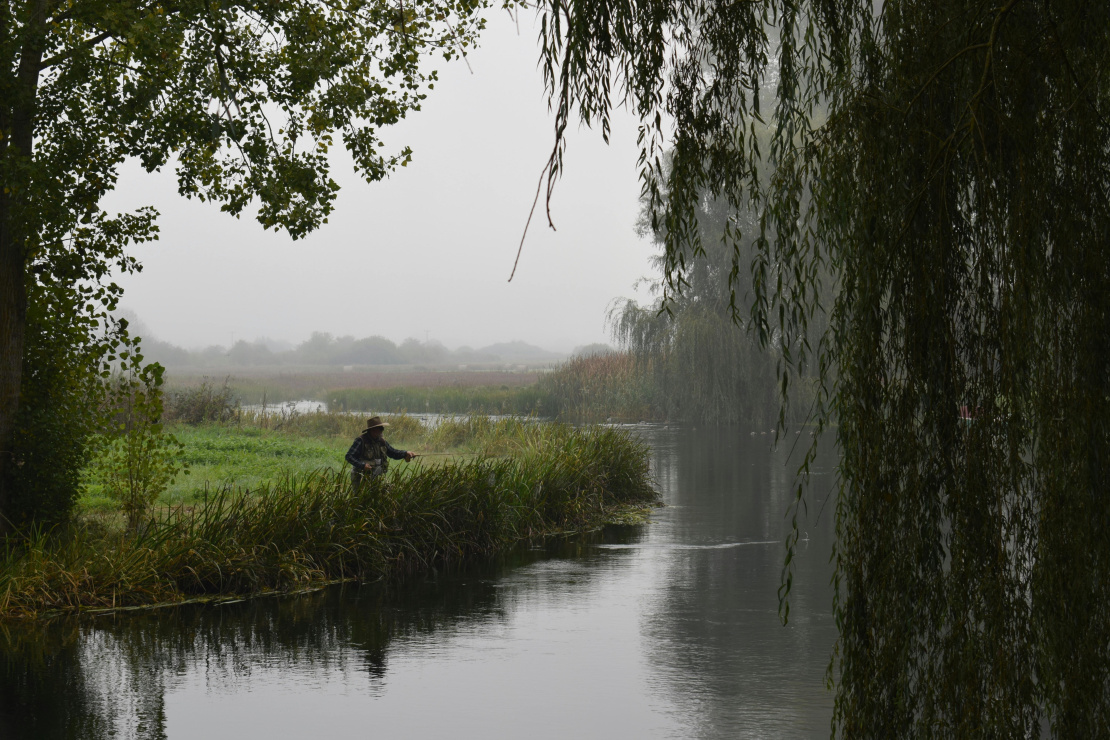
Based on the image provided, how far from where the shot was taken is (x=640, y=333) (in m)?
A: 42.0

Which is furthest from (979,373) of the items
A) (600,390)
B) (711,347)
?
(600,390)

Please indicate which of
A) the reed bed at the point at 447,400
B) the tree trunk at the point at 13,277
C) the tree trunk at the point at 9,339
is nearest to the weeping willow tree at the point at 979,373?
the tree trunk at the point at 13,277

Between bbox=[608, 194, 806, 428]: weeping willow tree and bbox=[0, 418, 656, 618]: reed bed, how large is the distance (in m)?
21.6

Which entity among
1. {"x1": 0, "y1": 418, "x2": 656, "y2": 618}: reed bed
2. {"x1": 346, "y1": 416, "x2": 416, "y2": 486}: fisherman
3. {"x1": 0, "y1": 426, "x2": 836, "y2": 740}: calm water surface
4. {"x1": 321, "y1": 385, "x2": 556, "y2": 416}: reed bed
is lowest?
{"x1": 0, "y1": 426, "x2": 836, "y2": 740}: calm water surface

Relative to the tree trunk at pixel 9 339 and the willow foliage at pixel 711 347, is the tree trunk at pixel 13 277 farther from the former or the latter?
the willow foliage at pixel 711 347

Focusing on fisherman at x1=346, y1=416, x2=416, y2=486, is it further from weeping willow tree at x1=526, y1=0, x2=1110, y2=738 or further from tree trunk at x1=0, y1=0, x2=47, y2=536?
weeping willow tree at x1=526, y1=0, x2=1110, y2=738

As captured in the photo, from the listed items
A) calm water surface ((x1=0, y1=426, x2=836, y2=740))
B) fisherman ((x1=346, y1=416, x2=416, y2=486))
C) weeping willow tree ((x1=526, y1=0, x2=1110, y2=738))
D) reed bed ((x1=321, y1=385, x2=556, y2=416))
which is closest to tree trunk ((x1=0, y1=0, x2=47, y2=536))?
calm water surface ((x1=0, y1=426, x2=836, y2=740))

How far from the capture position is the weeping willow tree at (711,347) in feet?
130

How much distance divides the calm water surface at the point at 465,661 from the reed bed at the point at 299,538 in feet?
1.97

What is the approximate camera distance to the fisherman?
1484 cm

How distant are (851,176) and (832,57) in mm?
933

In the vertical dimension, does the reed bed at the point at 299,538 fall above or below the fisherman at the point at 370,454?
below

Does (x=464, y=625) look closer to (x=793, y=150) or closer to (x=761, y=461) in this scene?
(x=793, y=150)

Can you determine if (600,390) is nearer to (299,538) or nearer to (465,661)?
(299,538)
